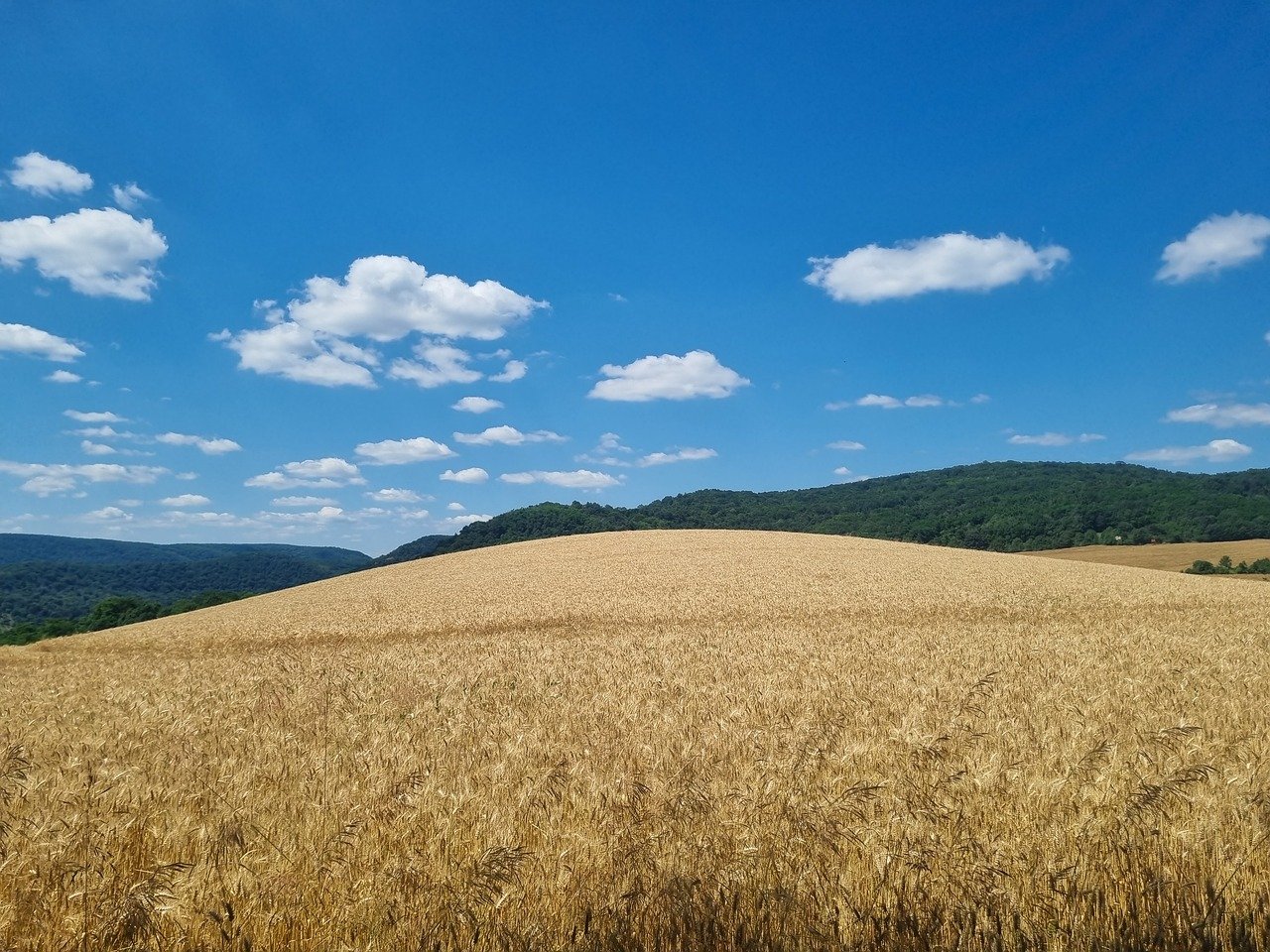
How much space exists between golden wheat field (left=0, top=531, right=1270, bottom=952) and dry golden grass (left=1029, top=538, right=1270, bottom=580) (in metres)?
61.3

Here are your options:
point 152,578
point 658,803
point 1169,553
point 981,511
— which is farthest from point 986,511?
point 152,578

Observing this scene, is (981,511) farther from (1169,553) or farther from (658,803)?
(658,803)

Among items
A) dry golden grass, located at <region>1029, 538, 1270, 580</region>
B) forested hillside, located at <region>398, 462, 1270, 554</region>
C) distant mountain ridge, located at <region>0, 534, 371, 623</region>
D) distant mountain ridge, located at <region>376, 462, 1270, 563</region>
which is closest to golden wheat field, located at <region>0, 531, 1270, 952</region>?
dry golden grass, located at <region>1029, 538, 1270, 580</region>

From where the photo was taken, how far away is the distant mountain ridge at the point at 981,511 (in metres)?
86.6

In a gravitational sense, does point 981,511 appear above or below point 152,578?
above

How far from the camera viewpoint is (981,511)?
334 ft

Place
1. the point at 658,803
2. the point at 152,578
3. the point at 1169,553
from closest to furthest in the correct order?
the point at 658,803 < the point at 1169,553 < the point at 152,578

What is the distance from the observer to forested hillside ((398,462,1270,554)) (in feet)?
284

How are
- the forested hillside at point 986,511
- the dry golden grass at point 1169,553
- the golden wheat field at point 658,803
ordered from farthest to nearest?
the forested hillside at point 986,511 < the dry golden grass at point 1169,553 < the golden wheat field at point 658,803

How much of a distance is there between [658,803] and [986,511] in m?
108

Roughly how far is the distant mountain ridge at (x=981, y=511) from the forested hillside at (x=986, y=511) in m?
0.17

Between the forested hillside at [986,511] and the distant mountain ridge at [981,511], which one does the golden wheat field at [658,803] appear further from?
the distant mountain ridge at [981,511]

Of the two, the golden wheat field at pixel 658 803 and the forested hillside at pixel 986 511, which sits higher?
the forested hillside at pixel 986 511

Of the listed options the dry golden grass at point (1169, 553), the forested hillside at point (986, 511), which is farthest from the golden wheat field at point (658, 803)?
the forested hillside at point (986, 511)
